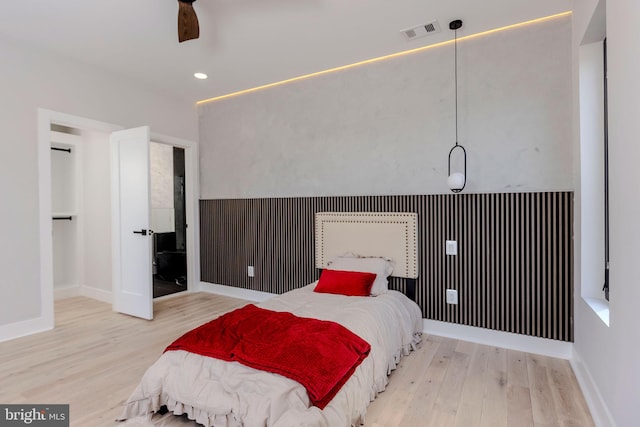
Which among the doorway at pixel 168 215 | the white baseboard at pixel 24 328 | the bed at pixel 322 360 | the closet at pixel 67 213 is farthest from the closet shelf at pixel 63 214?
the bed at pixel 322 360

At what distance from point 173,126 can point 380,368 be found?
4.00 metres

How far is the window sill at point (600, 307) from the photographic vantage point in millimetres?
1859

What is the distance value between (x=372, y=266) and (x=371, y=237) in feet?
1.12

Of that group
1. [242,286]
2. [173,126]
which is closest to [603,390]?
[242,286]

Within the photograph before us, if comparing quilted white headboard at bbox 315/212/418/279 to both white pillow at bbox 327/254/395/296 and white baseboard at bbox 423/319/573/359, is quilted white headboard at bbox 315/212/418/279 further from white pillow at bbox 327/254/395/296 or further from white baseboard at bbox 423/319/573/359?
white baseboard at bbox 423/319/573/359

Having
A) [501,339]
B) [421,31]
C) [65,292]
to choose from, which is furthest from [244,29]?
[65,292]

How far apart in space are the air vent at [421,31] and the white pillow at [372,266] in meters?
2.06

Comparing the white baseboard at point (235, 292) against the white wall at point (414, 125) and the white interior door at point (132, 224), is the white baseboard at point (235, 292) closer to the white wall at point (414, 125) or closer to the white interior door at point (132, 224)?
the white interior door at point (132, 224)

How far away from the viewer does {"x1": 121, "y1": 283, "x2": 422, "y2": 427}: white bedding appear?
1485 millimetres

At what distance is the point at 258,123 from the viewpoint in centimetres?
423

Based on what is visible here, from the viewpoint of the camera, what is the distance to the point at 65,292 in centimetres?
448

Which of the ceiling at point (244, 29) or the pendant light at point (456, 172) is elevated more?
the ceiling at point (244, 29)

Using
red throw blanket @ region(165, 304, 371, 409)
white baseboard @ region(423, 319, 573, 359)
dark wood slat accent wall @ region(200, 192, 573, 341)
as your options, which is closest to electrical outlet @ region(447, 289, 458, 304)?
dark wood slat accent wall @ region(200, 192, 573, 341)

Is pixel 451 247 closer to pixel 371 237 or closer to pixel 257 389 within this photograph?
pixel 371 237
